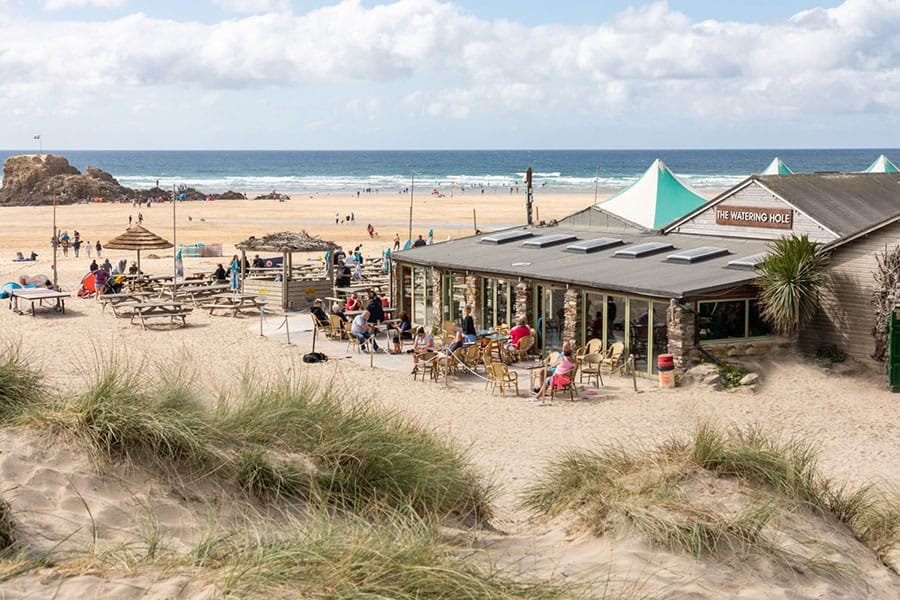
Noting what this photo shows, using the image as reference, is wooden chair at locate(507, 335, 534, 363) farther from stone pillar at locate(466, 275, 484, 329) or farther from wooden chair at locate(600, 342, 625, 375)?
A: stone pillar at locate(466, 275, 484, 329)

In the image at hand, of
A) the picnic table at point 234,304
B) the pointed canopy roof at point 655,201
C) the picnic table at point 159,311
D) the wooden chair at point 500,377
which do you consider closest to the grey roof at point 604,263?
the pointed canopy roof at point 655,201

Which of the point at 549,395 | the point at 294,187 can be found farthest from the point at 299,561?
the point at 294,187

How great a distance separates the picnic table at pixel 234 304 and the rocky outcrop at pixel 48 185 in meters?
57.2

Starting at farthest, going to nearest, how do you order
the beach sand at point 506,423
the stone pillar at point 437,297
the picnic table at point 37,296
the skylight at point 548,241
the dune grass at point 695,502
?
the picnic table at point 37,296 → the skylight at point 548,241 → the stone pillar at point 437,297 → the dune grass at point 695,502 → the beach sand at point 506,423

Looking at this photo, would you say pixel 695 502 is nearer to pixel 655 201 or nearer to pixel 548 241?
pixel 548 241

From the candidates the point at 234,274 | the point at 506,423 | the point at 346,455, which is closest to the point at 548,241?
the point at 506,423

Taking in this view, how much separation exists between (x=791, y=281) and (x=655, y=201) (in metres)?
9.22

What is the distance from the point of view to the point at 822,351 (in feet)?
58.3

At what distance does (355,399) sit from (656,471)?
2.58 metres

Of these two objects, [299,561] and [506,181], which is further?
[506,181]

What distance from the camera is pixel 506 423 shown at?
14.5m

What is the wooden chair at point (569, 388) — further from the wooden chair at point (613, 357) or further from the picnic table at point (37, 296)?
the picnic table at point (37, 296)

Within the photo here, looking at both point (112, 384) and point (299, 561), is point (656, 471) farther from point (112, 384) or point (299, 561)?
point (112, 384)

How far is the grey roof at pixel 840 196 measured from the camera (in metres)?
19.6
